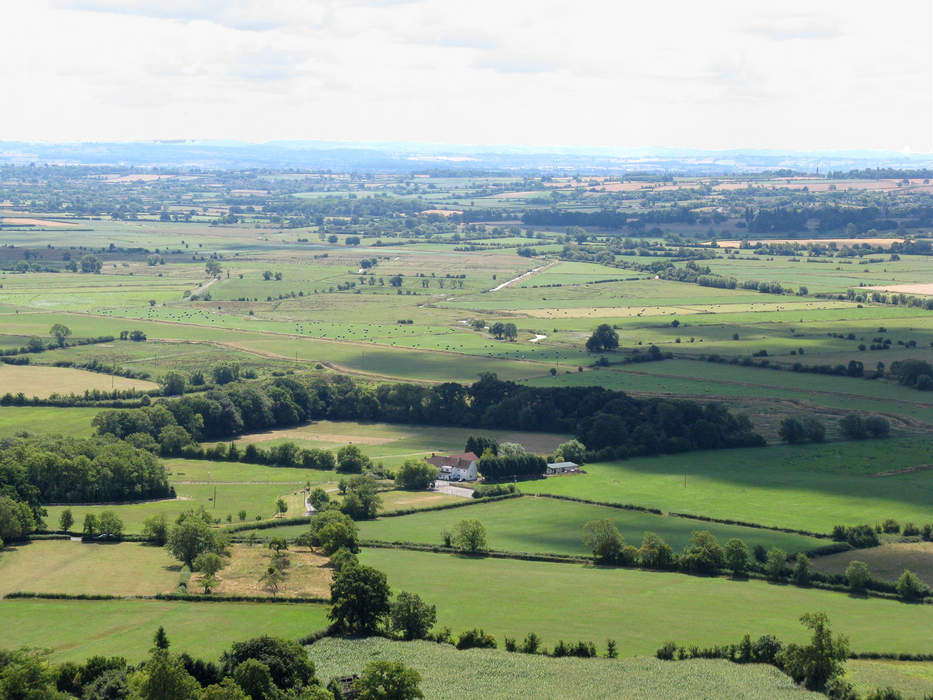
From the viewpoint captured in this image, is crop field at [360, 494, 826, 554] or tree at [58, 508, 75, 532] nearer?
crop field at [360, 494, 826, 554]

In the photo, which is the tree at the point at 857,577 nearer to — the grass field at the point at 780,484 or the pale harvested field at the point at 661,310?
the grass field at the point at 780,484

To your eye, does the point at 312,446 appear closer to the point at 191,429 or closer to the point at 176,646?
the point at 191,429

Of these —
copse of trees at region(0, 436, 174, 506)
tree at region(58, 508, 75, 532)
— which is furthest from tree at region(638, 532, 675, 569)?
tree at region(58, 508, 75, 532)

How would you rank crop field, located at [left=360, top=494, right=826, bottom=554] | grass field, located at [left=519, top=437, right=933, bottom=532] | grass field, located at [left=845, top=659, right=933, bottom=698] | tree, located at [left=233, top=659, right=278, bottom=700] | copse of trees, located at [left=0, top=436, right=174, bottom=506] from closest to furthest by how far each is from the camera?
tree, located at [left=233, top=659, right=278, bottom=700] → grass field, located at [left=845, top=659, right=933, bottom=698] → crop field, located at [left=360, top=494, right=826, bottom=554] → grass field, located at [left=519, top=437, right=933, bottom=532] → copse of trees, located at [left=0, top=436, right=174, bottom=506]

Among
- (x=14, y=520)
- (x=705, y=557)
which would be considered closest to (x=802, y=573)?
(x=705, y=557)

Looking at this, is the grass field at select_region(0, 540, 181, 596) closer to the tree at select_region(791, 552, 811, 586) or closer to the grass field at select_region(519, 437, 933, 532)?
the grass field at select_region(519, 437, 933, 532)

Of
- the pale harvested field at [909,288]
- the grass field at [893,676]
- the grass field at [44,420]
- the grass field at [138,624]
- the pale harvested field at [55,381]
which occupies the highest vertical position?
the pale harvested field at [909,288]

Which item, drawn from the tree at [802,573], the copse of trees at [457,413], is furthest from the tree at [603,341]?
the tree at [802,573]
